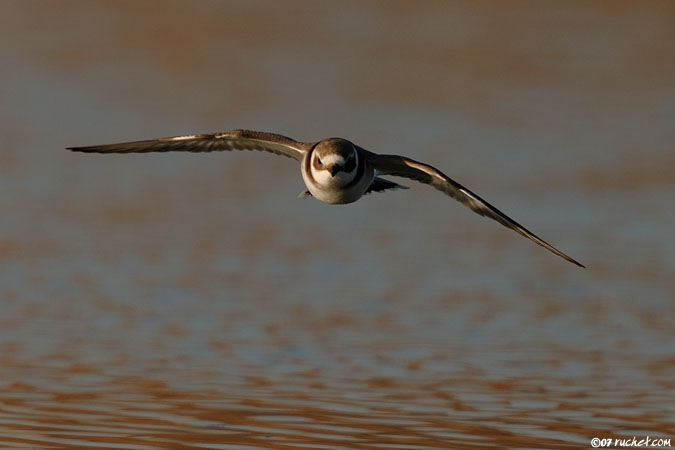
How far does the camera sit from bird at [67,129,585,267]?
32.2ft

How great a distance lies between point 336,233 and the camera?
17516 mm

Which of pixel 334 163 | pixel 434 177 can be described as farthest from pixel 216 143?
pixel 434 177

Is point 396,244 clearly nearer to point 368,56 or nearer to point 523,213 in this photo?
point 523,213

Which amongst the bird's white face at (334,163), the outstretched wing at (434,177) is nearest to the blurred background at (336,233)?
the outstretched wing at (434,177)

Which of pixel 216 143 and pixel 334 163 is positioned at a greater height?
pixel 216 143

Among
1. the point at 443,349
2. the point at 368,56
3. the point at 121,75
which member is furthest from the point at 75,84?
the point at 443,349

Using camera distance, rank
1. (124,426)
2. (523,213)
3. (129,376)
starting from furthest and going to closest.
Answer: (523,213)
(129,376)
(124,426)

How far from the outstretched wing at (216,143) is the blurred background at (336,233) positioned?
1761 millimetres

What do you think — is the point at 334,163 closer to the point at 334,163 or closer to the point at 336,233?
the point at 334,163

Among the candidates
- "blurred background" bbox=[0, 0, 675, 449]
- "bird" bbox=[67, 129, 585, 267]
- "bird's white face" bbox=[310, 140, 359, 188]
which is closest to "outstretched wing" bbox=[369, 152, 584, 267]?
"bird" bbox=[67, 129, 585, 267]

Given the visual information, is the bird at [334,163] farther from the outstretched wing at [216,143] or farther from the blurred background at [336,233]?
the blurred background at [336,233]

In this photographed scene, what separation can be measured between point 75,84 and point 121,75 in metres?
0.89

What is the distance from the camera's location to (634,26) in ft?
96.2

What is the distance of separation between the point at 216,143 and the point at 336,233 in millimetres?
7199
